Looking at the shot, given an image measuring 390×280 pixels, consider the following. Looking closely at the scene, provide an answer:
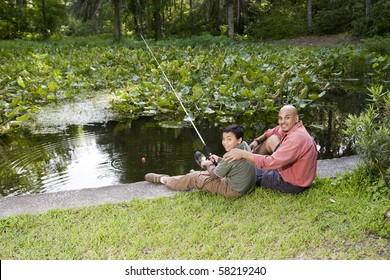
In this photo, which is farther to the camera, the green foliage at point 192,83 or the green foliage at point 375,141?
the green foliage at point 192,83

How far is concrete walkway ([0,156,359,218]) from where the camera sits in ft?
13.5

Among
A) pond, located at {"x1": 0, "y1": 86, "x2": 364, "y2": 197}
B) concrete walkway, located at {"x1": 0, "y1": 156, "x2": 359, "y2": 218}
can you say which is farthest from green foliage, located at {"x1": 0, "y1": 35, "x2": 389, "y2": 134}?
concrete walkway, located at {"x1": 0, "y1": 156, "x2": 359, "y2": 218}

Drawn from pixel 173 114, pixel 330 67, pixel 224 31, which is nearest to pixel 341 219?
pixel 173 114

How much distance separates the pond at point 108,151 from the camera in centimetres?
562

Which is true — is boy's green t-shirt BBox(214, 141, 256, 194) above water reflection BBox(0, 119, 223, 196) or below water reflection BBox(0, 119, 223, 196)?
above

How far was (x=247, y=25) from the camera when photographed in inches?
1201

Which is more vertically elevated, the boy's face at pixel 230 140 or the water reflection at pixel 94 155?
the boy's face at pixel 230 140

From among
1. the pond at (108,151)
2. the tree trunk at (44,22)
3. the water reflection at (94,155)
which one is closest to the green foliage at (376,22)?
the pond at (108,151)

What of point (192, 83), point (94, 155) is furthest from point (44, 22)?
point (94, 155)

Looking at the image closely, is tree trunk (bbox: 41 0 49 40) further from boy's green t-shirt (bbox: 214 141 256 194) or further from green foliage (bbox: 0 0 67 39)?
boy's green t-shirt (bbox: 214 141 256 194)

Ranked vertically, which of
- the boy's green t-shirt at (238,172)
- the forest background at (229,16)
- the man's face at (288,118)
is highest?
the forest background at (229,16)

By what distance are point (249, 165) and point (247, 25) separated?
2787 centimetres

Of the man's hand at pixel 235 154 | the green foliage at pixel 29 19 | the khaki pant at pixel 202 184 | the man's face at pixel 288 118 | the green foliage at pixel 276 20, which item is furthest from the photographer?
the green foliage at pixel 276 20

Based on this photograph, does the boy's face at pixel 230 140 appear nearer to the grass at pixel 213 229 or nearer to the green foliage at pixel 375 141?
the grass at pixel 213 229
